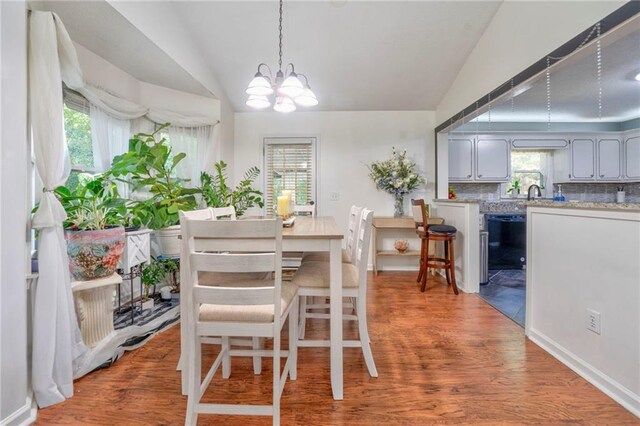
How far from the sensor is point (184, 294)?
4.86ft

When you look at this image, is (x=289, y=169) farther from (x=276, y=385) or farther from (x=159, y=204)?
(x=276, y=385)

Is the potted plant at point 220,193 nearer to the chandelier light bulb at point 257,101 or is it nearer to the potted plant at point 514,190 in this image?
the chandelier light bulb at point 257,101

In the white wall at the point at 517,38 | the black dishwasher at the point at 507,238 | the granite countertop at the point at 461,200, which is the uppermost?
the white wall at the point at 517,38

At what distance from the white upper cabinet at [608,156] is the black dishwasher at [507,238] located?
2.12 m

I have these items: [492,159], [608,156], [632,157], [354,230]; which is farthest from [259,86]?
[632,157]

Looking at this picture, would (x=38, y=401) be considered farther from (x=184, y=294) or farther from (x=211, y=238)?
(x=211, y=238)

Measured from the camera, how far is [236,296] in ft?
3.94

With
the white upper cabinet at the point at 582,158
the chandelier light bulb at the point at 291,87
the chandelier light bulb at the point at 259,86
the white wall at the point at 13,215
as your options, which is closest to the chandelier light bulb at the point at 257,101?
the chandelier light bulb at the point at 259,86

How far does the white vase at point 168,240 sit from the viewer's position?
273cm

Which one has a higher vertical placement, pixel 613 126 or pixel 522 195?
pixel 613 126

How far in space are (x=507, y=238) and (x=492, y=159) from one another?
1.43 metres

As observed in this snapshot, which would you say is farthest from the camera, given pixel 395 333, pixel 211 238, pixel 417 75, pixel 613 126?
pixel 613 126

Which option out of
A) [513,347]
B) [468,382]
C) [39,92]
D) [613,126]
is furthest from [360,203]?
[613,126]

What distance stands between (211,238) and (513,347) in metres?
2.18
